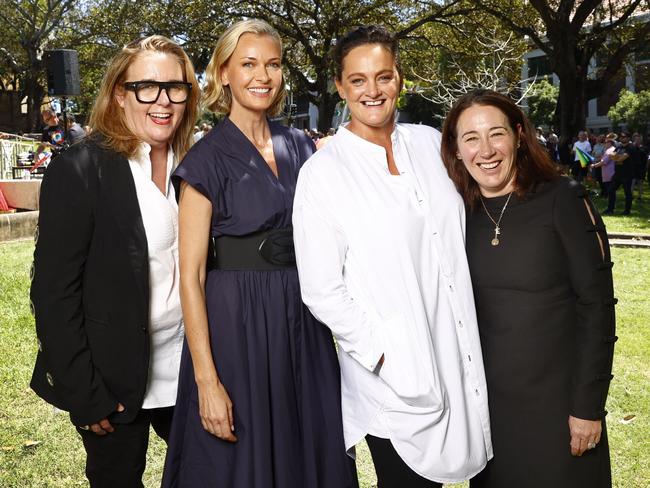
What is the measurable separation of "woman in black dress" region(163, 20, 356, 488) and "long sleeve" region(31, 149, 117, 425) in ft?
1.04

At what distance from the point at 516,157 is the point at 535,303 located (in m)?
0.53

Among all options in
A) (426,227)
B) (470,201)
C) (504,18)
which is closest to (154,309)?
(426,227)

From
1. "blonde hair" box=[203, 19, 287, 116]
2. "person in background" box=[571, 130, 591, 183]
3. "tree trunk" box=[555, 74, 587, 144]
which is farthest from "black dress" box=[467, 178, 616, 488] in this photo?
"tree trunk" box=[555, 74, 587, 144]

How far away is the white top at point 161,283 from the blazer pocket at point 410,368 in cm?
85

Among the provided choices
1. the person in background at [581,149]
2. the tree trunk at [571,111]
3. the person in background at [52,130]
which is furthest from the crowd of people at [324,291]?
the tree trunk at [571,111]

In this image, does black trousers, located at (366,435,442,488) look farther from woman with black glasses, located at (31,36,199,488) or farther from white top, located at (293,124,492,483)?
woman with black glasses, located at (31,36,199,488)

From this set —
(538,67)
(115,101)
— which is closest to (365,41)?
(115,101)

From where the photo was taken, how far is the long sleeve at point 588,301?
2.25 m

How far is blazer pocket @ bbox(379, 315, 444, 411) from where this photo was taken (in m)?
2.15

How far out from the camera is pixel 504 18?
2091cm

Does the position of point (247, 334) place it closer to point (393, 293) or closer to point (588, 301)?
point (393, 293)

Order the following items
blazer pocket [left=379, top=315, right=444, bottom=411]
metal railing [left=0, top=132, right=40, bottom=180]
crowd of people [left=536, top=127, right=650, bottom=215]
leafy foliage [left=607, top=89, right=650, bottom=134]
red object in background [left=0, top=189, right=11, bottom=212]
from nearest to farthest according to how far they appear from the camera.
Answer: blazer pocket [left=379, top=315, right=444, bottom=411] < red object in background [left=0, top=189, right=11, bottom=212] < crowd of people [left=536, top=127, right=650, bottom=215] < metal railing [left=0, top=132, right=40, bottom=180] < leafy foliage [left=607, top=89, right=650, bottom=134]

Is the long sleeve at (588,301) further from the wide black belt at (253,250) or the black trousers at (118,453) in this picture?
the black trousers at (118,453)

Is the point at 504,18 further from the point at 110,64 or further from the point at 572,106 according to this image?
the point at 110,64
